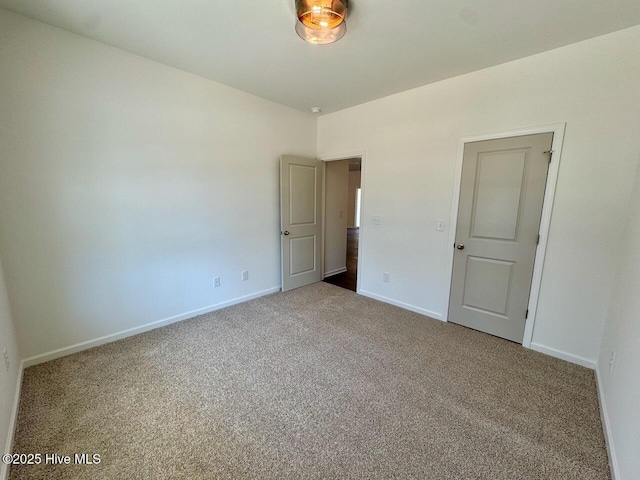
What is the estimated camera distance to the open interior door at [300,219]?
370 cm

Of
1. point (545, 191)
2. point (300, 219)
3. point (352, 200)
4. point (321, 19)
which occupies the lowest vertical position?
point (300, 219)

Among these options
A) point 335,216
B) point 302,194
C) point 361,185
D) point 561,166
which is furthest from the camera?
point 335,216

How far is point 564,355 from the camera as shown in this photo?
2301 mm

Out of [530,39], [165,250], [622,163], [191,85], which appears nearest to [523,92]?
[530,39]

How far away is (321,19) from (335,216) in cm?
325

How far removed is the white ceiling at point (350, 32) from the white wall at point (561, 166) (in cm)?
21

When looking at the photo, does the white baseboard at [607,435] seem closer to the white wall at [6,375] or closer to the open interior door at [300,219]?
the white wall at [6,375]

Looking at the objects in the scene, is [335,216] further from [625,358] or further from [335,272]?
[625,358]

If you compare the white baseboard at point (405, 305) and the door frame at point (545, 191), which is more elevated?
Result: the door frame at point (545, 191)

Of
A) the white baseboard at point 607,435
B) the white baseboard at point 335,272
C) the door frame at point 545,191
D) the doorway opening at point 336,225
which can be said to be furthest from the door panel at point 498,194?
the white baseboard at point 335,272

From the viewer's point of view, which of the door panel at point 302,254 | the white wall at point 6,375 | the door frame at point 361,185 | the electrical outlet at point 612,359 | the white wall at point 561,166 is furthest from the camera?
the door panel at point 302,254

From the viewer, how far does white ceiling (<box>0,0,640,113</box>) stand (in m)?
1.71

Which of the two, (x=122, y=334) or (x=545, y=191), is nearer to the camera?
(x=545, y=191)

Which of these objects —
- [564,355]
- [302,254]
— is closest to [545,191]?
[564,355]
